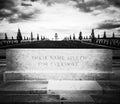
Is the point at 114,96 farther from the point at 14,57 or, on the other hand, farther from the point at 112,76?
the point at 14,57

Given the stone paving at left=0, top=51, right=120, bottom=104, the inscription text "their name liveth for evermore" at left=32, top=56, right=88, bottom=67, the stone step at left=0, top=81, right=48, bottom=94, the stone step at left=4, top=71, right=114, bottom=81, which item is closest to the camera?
the stone paving at left=0, top=51, right=120, bottom=104

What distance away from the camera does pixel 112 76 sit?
5016 millimetres

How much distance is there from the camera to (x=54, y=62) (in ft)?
16.9

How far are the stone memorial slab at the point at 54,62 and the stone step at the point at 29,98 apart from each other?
1.19m

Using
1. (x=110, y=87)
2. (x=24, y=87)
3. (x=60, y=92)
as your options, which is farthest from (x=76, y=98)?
(x=24, y=87)

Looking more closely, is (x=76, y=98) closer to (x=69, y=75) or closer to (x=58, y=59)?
(x=69, y=75)

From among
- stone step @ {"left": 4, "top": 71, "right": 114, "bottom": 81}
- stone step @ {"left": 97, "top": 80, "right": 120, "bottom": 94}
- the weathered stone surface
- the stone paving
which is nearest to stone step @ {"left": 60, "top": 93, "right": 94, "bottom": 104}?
the stone paving

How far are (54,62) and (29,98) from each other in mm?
1868

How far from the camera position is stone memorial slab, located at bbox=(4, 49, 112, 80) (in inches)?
197

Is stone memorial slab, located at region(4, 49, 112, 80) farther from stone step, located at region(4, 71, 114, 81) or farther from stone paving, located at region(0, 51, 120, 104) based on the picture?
stone paving, located at region(0, 51, 120, 104)

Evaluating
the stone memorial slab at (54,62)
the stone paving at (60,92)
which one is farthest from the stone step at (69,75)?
the stone paving at (60,92)

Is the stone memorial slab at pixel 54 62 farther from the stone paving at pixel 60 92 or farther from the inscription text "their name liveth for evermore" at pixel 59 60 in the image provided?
the stone paving at pixel 60 92

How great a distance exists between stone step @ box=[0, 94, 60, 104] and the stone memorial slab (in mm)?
1186

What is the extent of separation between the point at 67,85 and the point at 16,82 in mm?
1999
